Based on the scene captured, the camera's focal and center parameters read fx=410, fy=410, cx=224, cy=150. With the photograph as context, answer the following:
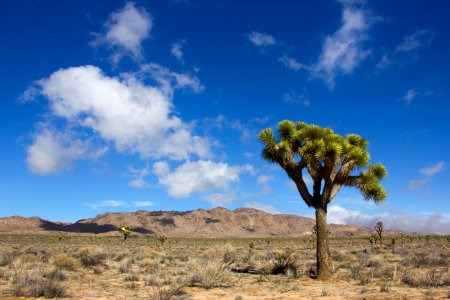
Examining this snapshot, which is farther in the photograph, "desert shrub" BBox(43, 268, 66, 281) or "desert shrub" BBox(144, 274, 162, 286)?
"desert shrub" BBox(144, 274, 162, 286)

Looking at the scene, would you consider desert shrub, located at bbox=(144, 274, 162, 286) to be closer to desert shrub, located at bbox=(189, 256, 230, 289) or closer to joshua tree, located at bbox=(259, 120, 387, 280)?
desert shrub, located at bbox=(189, 256, 230, 289)

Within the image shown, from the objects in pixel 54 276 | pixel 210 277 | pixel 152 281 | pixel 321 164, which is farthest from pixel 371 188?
pixel 54 276

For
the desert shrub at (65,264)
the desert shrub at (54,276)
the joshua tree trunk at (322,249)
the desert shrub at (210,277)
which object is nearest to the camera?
the desert shrub at (54,276)

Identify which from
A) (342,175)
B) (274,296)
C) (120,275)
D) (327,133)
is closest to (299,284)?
(274,296)

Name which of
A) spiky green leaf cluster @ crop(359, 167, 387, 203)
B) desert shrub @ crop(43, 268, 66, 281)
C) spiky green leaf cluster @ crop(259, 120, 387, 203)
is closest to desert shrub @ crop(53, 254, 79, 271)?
desert shrub @ crop(43, 268, 66, 281)

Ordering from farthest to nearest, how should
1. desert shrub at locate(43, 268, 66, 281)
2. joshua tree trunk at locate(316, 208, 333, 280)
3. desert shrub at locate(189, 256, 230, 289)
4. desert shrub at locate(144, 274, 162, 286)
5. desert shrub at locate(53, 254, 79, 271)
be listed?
desert shrub at locate(53, 254, 79, 271) < joshua tree trunk at locate(316, 208, 333, 280) < desert shrub at locate(144, 274, 162, 286) < desert shrub at locate(189, 256, 230, 289) < desert shrub at locate(43, 268, 66, 281)

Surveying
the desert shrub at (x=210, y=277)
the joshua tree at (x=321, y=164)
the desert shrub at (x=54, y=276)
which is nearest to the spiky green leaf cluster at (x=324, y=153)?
the joshua tree at (x=321, y=164)

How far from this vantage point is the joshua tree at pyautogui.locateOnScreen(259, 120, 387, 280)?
14727 millimetres

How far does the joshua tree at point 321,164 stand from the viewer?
1473cm

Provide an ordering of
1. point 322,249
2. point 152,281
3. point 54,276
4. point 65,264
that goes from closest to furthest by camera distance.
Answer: point 54,276, point 152,281, point 322,249, point 65,264

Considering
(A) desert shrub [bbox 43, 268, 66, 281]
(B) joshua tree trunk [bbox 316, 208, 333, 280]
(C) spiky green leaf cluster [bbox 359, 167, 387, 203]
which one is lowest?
(A) desert shrub [bbox 43, 268, 66, 281]

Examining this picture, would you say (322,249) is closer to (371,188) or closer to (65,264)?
(371,188)

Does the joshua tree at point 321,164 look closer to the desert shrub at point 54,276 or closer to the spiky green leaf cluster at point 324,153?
the spiky green leaf cluster at point 324,153

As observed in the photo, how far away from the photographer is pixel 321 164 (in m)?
15.2
